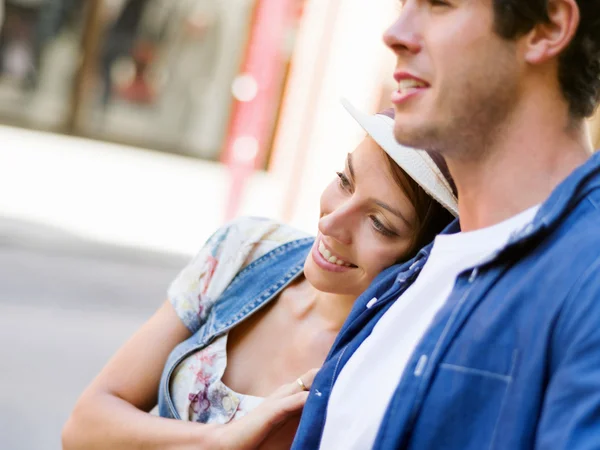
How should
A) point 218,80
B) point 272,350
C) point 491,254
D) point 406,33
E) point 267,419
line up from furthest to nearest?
point 218,80 → point 272,350 → point 267,419 → point 406,33 → point 491,254

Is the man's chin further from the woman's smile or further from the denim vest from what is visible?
the denim vest

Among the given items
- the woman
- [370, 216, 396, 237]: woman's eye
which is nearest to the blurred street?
the woman

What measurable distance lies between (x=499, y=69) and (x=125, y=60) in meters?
6.11

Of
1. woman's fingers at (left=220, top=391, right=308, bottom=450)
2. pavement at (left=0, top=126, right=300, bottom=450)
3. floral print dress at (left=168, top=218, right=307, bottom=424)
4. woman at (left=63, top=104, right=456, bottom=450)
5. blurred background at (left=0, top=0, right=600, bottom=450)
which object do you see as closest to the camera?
woman's fingers at (left=220, top=391, right=308, bottom=450)

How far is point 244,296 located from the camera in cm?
172

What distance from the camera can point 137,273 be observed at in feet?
18.4

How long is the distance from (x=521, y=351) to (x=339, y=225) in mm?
644

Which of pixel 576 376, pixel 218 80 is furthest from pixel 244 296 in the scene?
pixel 218 80

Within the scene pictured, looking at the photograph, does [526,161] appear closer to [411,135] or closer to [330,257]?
[411,135]

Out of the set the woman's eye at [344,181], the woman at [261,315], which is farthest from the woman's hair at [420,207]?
the woman's eye at [344,181]

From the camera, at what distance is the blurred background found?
20.4 feet

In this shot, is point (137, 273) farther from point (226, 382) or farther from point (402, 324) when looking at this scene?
point (402, 324)

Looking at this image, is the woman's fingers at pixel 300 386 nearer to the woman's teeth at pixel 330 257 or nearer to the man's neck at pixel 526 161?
the woman's teeth at pixel 330 257

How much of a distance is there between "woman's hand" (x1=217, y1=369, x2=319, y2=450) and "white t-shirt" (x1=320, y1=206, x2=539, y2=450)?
15cm
